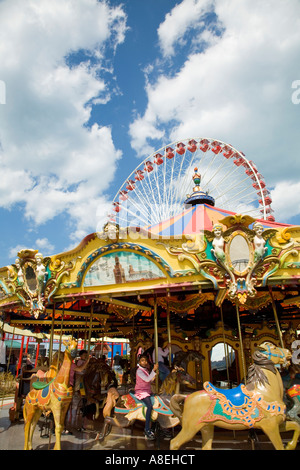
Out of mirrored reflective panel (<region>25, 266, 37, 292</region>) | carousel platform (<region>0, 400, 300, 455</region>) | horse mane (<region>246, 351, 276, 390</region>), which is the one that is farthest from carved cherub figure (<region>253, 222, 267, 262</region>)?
mirrored reflective panel (<region>25, 266, 37, 292</region>)

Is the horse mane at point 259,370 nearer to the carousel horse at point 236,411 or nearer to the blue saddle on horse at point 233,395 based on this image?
the carousel horse at point 236,411

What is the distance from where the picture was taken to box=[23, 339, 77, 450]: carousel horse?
497 centimetres

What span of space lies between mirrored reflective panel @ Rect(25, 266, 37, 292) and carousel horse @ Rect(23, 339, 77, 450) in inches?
73.6

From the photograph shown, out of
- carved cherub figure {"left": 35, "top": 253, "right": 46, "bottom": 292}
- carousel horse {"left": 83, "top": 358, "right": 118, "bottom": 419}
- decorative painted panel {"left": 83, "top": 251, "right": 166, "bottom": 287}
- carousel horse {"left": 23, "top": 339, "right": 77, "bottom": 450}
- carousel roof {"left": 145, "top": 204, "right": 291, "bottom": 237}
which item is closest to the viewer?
carousel horse {"left": 23, "top": 339, "right": 77, "bottom": 450}

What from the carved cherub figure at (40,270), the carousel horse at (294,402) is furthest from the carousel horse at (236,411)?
the carved cherub figure at (40,270)

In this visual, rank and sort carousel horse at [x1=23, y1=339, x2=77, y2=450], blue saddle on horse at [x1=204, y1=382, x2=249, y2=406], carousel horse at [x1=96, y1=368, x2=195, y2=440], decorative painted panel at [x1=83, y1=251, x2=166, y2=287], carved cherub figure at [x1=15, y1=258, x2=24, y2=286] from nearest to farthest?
1. blue saddle on horse at [x1=204, y1=382, x2=249, y2=406]
2. carousel horse at [x1=23, y1=339, x2=77, y2=450]
3. carousel horse at [x1=96, y1=368, x2=195, y2=440]
4. decorative painted panel at [x1=83, y1=251, x2=166, y2=287]
5. carved cherub figure at [x1=15, y1=258, x2=24, y2=286]

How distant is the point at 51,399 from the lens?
5031 millimetres

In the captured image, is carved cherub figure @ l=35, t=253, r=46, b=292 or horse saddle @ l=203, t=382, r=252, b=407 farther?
carved cherub figure @ l=35, t=253, r=46, b=292

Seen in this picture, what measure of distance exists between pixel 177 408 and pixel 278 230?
346cm

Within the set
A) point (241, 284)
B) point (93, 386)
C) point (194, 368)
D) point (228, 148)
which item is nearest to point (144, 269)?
point (241, 284)

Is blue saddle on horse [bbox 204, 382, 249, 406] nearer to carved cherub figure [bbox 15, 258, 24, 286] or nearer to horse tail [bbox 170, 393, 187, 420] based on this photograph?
horse tail [bbox 170, 393, 187, 420]

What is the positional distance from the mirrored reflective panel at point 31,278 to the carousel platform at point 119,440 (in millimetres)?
2712

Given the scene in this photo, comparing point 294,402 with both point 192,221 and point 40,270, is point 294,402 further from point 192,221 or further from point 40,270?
point 40,270

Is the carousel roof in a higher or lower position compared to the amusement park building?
higher
